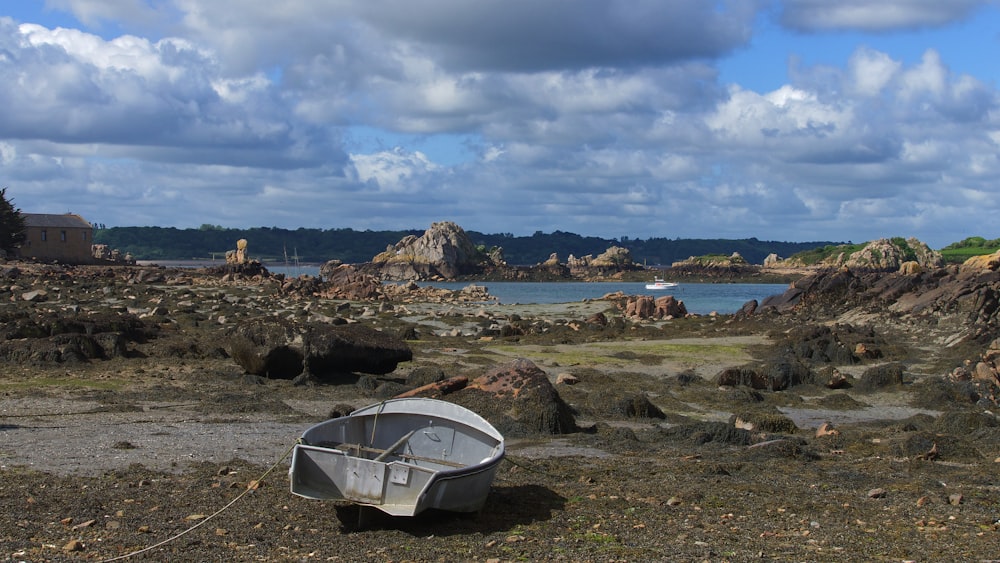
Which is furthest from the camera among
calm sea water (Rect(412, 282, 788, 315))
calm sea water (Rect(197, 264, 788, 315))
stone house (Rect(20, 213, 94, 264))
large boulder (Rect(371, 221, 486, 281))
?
large boulder (Rect(371, 221, 486, 281))

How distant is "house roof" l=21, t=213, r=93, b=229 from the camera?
8625cm

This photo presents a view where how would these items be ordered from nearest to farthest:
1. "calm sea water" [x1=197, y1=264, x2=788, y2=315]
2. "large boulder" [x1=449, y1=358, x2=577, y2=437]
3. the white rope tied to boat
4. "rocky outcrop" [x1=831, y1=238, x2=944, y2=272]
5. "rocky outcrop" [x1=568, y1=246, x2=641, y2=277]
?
the white rope tied to boat < "large boulder" [x1=449, y1=358, x2=577, y2=437] < "calm sea water" [x1=197, y1=264, x2=788, y2=315] < "rocky outcrop" [x1=831, y1=238, x2=944, y2=272] < "rocky outcrop" [x1=568, y1=246, x2=641, y2=277]

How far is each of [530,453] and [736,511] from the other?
430 cm

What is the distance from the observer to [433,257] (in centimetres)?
13850

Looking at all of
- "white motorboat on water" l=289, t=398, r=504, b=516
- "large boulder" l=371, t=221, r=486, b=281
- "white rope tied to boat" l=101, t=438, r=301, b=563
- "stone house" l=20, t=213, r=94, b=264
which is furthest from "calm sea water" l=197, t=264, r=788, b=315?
"white rope tied to boat" l=101, t=438, r=301, b=563

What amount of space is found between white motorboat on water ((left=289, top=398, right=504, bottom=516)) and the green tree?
240ft

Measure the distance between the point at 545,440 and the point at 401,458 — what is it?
182 inches

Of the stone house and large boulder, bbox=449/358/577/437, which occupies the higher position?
the stone house

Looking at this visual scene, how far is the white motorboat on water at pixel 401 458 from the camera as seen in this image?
9.71 meters

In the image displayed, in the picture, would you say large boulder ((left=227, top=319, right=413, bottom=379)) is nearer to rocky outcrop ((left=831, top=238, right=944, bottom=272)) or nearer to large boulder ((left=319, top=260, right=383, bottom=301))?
large boulder ((left=319, top=260, right=383, bottom=301))

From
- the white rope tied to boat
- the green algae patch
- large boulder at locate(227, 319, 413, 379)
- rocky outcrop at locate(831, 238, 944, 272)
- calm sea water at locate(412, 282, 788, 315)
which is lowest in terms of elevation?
calm sea water at locate(412, 282, 788, 315)

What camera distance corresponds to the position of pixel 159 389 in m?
20.0

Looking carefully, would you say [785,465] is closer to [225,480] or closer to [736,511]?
[736,511]

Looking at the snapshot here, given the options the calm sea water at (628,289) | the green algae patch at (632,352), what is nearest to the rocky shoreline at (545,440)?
the green algae patch at (632,352)
